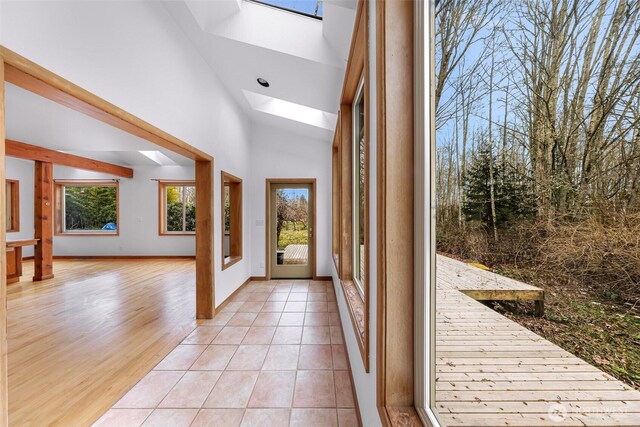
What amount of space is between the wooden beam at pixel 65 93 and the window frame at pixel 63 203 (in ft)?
22.0

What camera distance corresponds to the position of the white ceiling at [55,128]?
312cm

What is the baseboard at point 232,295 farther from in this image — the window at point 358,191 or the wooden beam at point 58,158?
the wooden beam at point 58,158

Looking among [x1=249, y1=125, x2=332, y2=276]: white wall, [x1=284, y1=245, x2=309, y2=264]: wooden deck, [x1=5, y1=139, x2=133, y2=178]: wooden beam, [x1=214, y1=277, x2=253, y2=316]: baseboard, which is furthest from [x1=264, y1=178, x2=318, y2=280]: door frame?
[x1=5, y1=139, x2=133, y2=178]: wooden beam

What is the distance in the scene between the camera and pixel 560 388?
475mm

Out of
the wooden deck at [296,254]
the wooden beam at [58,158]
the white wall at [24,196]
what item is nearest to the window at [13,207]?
the white wall at [24,196]

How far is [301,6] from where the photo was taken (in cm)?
251

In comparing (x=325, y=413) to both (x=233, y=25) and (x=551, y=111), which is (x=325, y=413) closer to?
(x=551, y=111)

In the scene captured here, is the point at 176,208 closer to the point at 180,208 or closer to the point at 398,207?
the point at 180,208

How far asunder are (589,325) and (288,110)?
14.5 feet

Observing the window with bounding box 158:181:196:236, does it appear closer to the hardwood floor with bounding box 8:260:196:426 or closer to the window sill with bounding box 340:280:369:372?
the hardwood floor with bounding box 8:260:196:426

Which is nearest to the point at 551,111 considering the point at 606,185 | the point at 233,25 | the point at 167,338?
the point at 606,185

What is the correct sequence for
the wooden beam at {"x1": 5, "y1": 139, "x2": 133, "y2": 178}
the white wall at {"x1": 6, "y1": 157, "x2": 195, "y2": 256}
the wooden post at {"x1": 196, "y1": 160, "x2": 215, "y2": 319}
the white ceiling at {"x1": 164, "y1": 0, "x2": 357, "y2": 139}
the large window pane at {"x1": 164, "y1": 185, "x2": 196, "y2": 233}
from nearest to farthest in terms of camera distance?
the white ceiling at {"x1": 164, "y1": 0, "x2": 357, "y2": 139} < the wooden post at {"x1": 196, "y1": 160, "x2": 215, "y2": 319} < the wooden beam at {"x1": 5, "y1": 139, "x2": 133, "y2": 178} < the white wall at {"x1": 6, "y1": 157, "x2": 195, "y2": 256} < the large window pane at {"x1": 164, "y1": 185, "x2": 196, "y2": 233}

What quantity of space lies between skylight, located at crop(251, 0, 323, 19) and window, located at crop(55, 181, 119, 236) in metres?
7.67

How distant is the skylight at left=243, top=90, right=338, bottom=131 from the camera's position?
421 centimetres
